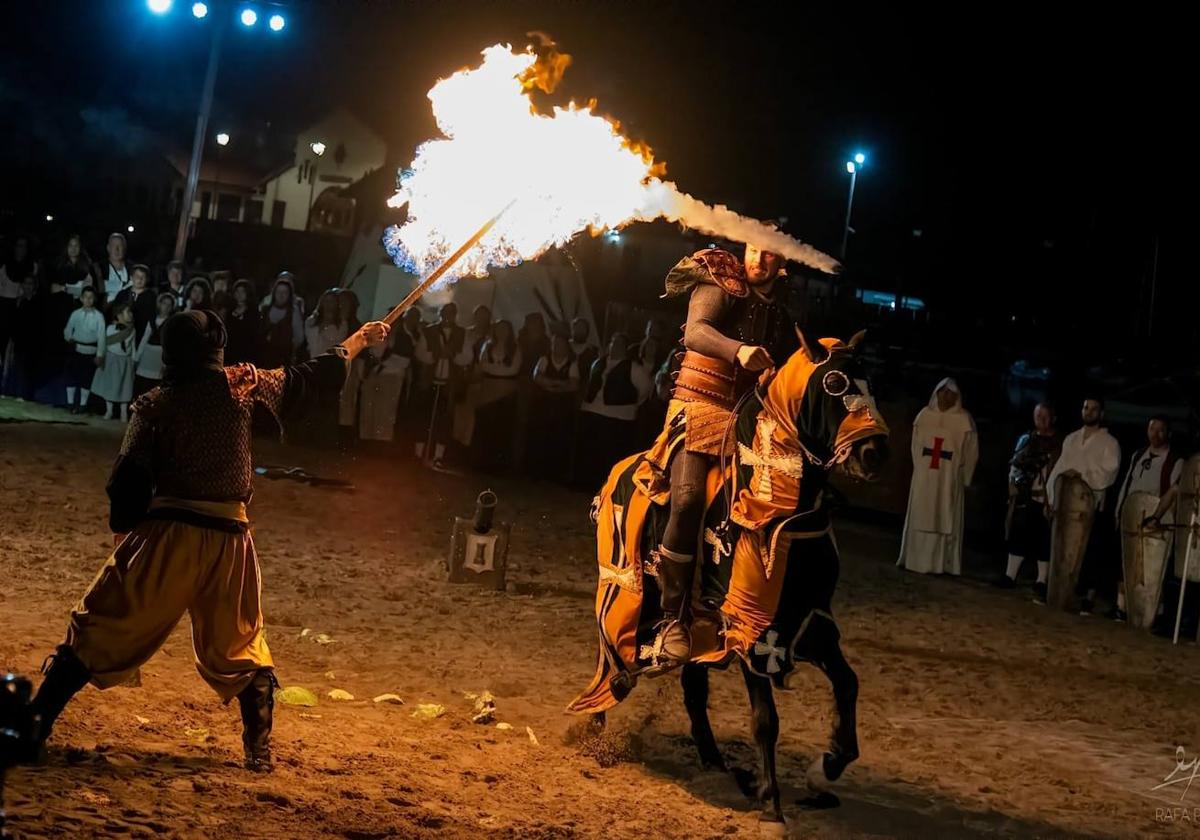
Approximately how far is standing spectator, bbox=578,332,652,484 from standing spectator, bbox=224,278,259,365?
4.53m

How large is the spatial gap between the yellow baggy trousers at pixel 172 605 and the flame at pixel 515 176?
205 centimetres

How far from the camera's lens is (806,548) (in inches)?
240

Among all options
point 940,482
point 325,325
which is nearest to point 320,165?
point 325,325

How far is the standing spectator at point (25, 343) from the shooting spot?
61.6 ft

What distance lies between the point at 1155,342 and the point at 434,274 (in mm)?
30401

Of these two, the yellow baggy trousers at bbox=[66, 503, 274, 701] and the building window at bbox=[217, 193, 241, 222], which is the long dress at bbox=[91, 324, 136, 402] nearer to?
the yellow baggy trousers at bbox=[66, 503, 274, 701]

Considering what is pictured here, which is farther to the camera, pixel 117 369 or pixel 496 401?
pixel 117 369

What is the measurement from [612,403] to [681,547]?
430 inches

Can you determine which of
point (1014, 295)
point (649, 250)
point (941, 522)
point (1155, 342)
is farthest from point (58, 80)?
point (941, 522)

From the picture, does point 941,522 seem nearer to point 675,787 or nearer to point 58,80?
point 675,787

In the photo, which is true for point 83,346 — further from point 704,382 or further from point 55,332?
point 704,382

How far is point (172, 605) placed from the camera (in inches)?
214

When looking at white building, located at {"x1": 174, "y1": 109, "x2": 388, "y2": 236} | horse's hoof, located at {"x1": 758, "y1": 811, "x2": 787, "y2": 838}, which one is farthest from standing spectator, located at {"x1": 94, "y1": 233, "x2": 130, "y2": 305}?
white building, located at {"x1": 174, "y1": 109, "x2": 388, "y2": 236}

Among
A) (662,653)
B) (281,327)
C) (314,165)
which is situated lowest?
(662,653)
